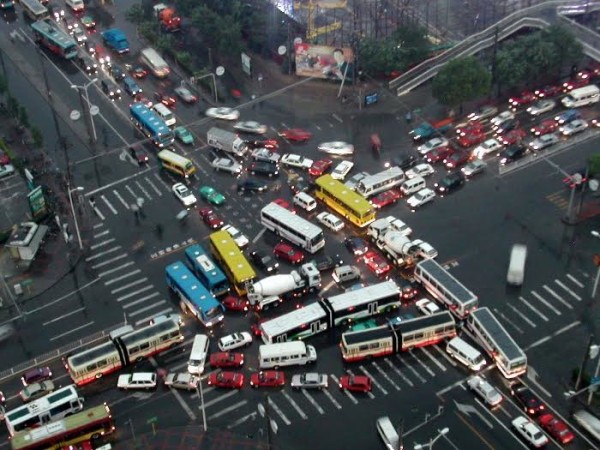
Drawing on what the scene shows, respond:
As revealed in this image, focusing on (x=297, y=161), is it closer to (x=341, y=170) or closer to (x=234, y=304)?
(x=341, y=170)

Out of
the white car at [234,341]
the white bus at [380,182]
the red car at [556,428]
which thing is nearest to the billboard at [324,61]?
the white bus at [380,182]

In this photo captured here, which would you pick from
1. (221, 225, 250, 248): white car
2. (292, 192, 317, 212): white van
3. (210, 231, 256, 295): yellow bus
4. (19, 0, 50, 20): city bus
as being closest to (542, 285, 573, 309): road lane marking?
(292, 192, 317, 212): white van

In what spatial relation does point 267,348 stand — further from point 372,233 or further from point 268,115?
point 268,115

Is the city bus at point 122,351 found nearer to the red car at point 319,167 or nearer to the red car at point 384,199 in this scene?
the red car at point 384,199

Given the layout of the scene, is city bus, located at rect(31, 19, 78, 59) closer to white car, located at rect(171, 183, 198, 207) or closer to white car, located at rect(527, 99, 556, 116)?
white car, located at rect(171, 183, 198, 207)

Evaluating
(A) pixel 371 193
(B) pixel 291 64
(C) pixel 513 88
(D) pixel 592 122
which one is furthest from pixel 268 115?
(D) pixel 592 122

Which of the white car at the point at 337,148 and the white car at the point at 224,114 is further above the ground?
the white car at the point at 224,114

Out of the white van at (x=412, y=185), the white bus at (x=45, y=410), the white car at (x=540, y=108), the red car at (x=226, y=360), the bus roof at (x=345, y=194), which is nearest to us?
the white bus at (x=45, y=410)

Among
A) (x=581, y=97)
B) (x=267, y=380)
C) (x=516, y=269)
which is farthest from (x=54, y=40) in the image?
(x=516, y=269)
